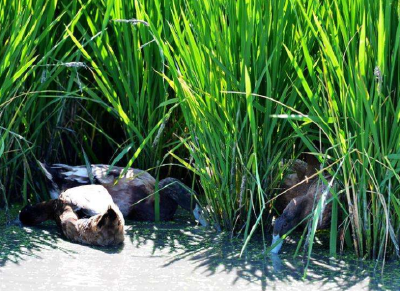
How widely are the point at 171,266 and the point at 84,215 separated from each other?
514 millimetres

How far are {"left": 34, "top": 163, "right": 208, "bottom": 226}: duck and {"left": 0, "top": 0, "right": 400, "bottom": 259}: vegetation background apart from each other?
0.35ft

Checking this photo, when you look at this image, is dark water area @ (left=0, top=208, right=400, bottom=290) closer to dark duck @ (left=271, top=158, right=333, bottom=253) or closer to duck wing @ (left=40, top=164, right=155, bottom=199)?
dark duck @ (left=271, top=158, right=333, bottom=253)

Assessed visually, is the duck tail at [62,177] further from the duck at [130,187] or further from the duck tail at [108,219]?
the duck tail at [108,219]

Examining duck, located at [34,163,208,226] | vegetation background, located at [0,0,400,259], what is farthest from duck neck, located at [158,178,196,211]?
vegetation background, located at [0,0,400,259]

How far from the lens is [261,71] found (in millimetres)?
2766

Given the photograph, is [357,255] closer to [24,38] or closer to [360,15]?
[360,15]

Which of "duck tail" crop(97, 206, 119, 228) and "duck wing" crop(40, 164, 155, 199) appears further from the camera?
"duck wing" crop(40, 164, 155, 199)

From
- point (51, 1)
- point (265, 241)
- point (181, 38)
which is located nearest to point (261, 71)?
point (181, 38)

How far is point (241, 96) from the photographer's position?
8.99 feet

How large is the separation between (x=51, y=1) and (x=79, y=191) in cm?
76

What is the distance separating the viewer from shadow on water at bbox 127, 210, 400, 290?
2438 millimetres

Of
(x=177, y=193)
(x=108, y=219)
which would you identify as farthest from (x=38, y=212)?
(x=177, y=193)

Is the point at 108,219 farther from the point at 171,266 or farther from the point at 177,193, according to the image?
the point at 177,193

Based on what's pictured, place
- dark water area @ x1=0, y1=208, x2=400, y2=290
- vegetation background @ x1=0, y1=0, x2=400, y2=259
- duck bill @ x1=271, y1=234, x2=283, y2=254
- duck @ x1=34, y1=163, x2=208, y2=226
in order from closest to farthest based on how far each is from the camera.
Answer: dark water area @ x1=0, y1=208, x2=400, y2=290, vegetation background @ x1=0, y1=0, x2=400, y2=259, duck bill @ x1=271, y1=234, x2=283, y2=254, duck @ x1=34, y1=163, x2=208, y2=226
